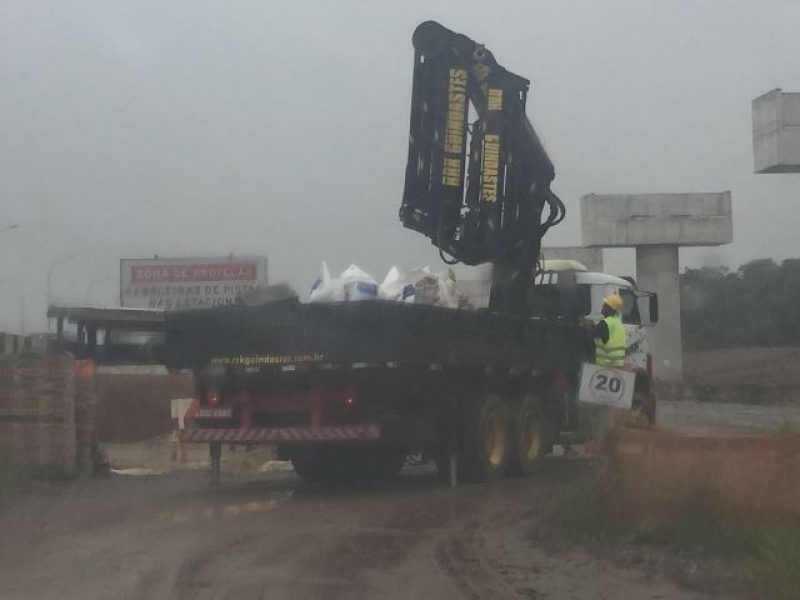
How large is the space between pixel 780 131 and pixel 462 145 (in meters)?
15.8

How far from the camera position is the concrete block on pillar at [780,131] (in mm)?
30188

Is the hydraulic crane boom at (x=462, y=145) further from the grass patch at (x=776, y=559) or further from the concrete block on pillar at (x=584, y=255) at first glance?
the concrete block on pillar at (x=584, y=255)

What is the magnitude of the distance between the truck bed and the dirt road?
1.54 meters

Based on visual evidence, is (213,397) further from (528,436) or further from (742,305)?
(742,305)

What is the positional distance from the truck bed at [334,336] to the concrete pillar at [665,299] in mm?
34457

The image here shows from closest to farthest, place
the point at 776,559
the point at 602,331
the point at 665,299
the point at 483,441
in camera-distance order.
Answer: the point at 776,559
the point at 483,441
the point at 602,331
the point at 665,299

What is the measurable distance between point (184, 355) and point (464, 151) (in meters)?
4.79

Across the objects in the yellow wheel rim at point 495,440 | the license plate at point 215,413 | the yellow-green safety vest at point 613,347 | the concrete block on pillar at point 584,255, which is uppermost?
the concrete block on pillar at point 584,255

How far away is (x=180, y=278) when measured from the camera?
53688 mm

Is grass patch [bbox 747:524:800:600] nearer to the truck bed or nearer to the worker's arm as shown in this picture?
the truck bed

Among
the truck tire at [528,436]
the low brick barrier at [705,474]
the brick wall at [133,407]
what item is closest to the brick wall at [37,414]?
the truck tire at [528,436]

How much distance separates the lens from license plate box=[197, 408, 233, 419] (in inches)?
574

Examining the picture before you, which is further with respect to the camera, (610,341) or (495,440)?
(495,440)

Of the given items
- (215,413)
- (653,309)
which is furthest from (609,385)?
(653,309)
